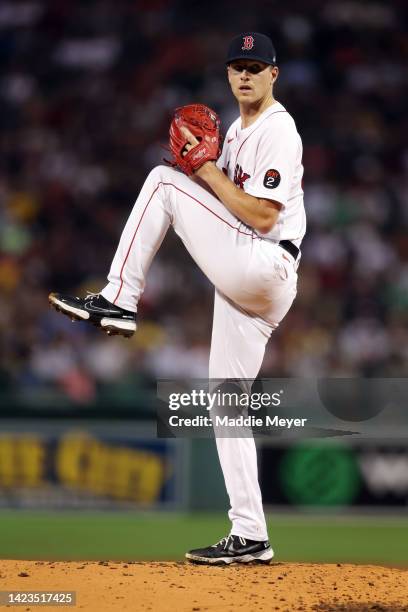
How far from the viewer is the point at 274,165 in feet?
14.0

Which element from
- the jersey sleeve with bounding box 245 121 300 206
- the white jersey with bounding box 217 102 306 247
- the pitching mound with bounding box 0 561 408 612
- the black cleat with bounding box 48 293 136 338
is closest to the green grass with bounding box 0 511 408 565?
the pitching mound with bounding box 0 561 408 612

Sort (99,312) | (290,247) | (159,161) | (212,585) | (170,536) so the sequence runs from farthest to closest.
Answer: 1. (159,161)
2. (170,536)
3. (290,247)
4. (99,312)
5. (212,585)

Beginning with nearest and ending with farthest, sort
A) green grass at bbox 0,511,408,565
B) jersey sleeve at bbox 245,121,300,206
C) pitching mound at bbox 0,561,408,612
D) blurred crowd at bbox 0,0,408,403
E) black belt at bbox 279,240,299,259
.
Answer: pitching mound at bbox 0,561,408,612, jersey sleeve at bbox 245,121,300,206, black belt at bbox 279,240,299,259, green grass at bbox 0,511,408,565, blurred crowd at bbox 0,0,408,403

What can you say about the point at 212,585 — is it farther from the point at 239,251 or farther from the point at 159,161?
the point at 159,161

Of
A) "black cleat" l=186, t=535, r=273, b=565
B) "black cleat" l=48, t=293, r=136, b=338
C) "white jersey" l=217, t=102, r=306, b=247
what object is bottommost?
"black cleat" l=186, t=535, r=273, b=565

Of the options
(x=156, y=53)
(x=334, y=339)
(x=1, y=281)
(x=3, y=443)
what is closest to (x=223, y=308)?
(x=3, y=443)

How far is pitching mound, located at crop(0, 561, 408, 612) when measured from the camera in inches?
156

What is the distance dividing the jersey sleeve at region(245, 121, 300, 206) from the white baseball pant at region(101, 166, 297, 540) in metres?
0.17

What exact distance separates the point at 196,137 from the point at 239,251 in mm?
503

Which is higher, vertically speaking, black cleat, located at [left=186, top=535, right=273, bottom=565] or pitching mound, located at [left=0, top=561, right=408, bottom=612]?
black cleat, located at [left=186, top=535, right=273, bottom=565]

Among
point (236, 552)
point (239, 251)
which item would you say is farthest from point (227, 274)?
point (236, 552)

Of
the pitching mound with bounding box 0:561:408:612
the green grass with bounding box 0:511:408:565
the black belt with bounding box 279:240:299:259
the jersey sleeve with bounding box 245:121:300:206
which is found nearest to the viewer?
the pitching mound with bounding box 0:561:408:612

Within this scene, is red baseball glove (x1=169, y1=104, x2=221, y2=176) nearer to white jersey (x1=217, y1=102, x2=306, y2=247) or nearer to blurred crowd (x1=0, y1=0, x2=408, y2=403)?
white jersey (x1=217, y1=102, x2=306, y2=247)

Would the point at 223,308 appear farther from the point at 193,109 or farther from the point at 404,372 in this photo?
the point at 404,372
